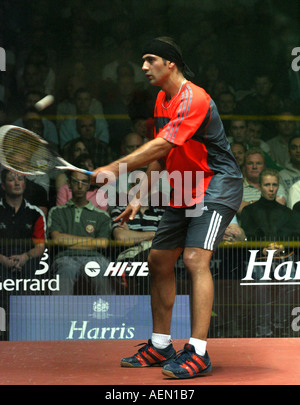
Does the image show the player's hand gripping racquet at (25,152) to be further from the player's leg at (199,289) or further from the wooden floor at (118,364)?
the wooden floor at (118,364)

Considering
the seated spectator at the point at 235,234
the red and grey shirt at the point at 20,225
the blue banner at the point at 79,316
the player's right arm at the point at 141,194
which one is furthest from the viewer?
the seated spectator at the point at 235,234

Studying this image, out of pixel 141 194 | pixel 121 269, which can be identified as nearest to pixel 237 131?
pixel 121 269

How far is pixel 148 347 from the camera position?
388cm

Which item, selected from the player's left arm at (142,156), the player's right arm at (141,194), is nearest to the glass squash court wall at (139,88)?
the player's right arm at (141,194)

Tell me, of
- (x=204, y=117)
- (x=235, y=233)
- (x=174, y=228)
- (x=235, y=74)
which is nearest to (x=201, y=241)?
(x=174, y=228)

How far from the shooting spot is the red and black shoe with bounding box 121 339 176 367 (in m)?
3.84

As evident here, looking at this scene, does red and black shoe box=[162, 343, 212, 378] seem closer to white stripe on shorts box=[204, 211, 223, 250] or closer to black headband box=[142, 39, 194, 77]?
white stripe on shorts box=[204, 211, 223, 250]

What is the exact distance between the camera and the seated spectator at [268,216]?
584 cm

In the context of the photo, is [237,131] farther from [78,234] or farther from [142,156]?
[142,156]

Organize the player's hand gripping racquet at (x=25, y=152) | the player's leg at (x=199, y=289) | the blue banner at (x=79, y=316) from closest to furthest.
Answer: the player's leg at (x=199, y=289)
the player's hand gripping racquet at (x=25, y=152)
the blue banner at (x=79, y=316)

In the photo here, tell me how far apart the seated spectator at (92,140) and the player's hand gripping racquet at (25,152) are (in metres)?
2.06

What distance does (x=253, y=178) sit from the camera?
588 centimetres
